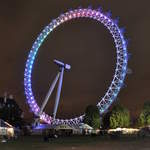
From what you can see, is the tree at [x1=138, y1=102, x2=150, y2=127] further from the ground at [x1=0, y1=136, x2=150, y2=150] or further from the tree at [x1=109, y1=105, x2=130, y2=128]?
the ground at [x1=0, y1=136, x2=150, y2=150]

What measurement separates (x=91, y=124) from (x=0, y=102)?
49.1 m

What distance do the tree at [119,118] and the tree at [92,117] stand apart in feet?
15.0

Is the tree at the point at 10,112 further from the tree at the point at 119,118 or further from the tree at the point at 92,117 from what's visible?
the tree at the point at 119,118

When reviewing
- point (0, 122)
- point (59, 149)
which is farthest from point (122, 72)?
point (59, 149)

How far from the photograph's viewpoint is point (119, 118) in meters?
131

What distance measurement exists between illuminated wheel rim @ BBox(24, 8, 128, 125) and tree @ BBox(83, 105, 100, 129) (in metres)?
14.4

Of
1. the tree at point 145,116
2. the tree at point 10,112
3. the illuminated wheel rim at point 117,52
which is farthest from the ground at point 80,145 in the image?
the tree at point 10,112

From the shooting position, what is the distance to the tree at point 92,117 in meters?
129

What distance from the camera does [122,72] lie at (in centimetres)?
9550

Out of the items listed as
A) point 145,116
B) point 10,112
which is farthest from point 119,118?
point 10,112

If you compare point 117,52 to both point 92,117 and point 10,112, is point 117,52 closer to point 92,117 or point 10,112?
point 92,117

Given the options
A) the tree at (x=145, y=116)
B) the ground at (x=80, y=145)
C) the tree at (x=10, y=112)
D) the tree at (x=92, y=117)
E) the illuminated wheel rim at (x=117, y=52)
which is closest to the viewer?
the ground at (x=80, y=145)

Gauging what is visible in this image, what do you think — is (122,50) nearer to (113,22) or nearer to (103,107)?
(113,22)

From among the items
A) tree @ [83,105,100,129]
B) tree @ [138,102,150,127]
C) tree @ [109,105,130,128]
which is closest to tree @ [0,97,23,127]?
tree @ [83,105,100,129]
